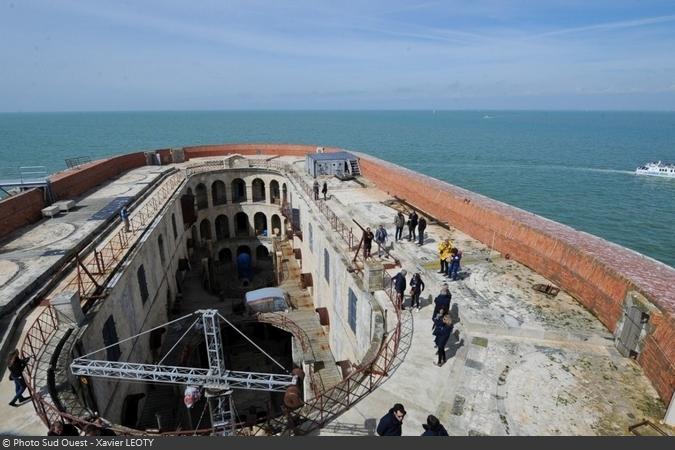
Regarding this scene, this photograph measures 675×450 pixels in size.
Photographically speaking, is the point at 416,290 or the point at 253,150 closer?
the point at 416,290

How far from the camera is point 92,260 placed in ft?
52.4

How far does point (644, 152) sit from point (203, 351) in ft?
363

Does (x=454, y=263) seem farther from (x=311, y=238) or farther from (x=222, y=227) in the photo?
(x=222, y=227)

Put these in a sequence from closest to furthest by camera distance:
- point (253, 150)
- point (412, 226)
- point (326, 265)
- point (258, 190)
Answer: point (412, 226) < point (326, 265) < point (258, 190) < point (253, 150)

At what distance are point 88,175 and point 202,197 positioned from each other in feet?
33.1

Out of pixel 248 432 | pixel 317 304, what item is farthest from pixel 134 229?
pixel 248 432

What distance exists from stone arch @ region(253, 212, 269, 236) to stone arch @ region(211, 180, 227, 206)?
11.7 ft

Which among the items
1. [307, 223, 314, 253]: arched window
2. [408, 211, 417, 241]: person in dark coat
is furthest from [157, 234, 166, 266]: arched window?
[408, 211, 417, 241]: person in dark coat

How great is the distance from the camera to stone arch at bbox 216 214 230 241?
39.3 meters

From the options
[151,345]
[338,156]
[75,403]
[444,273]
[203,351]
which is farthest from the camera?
[338,156]

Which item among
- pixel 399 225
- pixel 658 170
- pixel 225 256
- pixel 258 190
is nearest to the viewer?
pixel 399 225

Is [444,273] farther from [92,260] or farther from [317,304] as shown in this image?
[92,260]

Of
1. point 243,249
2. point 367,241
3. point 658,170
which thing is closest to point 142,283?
point 367,241

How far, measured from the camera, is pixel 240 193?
130 ft
